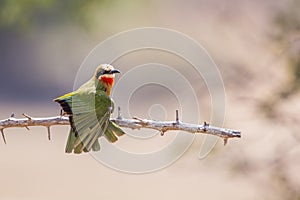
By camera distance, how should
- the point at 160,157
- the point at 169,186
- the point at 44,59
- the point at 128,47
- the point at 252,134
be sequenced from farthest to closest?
the point at 44,59 → the point at 128,47 → the point at 169,186 → the point at 252,134 → the point at 160,157

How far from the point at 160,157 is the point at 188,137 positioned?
95cm

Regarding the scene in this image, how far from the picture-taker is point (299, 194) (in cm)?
761

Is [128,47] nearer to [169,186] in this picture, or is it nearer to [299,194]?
[169,186]

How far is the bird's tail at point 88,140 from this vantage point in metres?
2.92

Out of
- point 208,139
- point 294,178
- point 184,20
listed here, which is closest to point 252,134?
point 294,178

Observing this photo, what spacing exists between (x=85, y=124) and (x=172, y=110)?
9.72 m

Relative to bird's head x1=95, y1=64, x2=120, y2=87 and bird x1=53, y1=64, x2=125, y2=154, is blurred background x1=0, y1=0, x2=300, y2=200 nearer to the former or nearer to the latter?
bird's head x1=95, y1=64, x2=120, y2=87

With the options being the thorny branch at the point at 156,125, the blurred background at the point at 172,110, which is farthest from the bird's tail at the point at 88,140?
the blurred background at the point at 172,110

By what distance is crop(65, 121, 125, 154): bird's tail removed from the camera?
9.57ft

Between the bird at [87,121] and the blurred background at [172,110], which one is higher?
the blurred background at [172,110]

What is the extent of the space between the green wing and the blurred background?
14.9ft

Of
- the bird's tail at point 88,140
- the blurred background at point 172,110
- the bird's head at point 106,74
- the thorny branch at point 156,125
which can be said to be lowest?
the bird's tail at point 88,140

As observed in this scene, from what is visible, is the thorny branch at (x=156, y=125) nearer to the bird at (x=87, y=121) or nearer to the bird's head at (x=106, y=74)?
the bird at (x=87, y=121)

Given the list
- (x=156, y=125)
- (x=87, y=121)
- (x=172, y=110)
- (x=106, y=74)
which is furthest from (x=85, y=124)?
(x=172, y=110)
